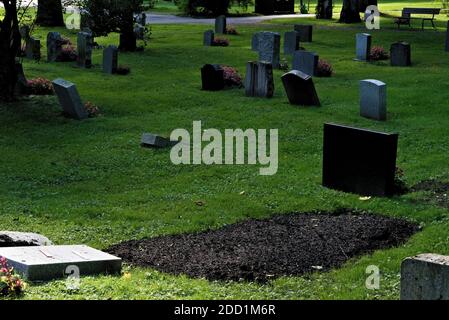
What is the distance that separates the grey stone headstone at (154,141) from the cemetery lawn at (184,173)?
0.20 metres

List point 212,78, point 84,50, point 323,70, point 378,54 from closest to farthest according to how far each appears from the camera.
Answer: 1. point 212,78
2. point 323,70
3. point 84,50
4. point 378,54

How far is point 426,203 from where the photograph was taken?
12914 millimetres

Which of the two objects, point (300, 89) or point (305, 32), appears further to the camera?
point (305, 32)

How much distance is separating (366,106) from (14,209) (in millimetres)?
9815

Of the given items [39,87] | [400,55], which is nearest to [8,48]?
[39,87]

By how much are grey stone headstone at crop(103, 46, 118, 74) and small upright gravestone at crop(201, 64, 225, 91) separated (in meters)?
4.23

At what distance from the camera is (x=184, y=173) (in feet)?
51.7

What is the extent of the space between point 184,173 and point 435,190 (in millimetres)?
4567

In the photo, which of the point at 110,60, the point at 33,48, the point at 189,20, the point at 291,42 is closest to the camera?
the point at 110,60

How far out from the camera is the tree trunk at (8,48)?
2166cm

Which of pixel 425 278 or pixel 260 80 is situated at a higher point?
pixel 425 278

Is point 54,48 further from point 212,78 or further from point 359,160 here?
point 359,160

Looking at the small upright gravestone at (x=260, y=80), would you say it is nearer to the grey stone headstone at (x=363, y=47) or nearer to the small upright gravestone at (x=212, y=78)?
the small upright gravestone at (x=212, y=78)
